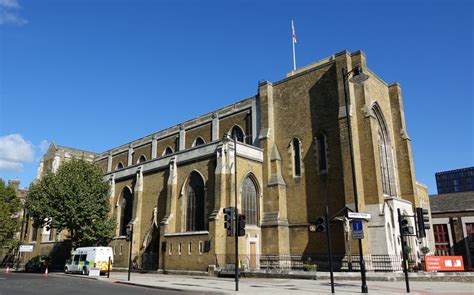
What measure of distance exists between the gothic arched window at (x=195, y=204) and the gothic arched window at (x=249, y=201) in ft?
11.5

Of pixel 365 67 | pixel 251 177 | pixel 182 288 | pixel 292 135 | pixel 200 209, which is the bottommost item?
pixel 182 288

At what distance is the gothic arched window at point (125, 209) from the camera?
1547 inches

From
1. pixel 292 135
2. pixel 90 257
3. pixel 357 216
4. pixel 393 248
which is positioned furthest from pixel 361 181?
pixel 90 257

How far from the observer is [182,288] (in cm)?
1784

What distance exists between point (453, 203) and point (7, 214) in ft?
183

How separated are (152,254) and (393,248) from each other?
2026 centimetres

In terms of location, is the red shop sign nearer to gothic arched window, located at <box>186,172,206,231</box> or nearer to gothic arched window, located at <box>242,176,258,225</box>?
gothic arched window, located at <box>242,176,258,225</box>

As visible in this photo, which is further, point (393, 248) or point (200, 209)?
point (200, 209)

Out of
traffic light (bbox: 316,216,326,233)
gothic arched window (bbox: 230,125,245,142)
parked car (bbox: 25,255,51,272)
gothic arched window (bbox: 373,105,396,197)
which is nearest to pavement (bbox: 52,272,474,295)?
traffic light (bbox: 316,216,326,233)

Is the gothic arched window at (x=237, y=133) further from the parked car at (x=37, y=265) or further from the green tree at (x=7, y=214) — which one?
the green tree at (x=7, y=214)

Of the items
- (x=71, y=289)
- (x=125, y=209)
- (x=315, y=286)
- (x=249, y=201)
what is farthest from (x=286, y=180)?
(x=71, y=289)

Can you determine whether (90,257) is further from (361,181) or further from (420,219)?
(420,219)

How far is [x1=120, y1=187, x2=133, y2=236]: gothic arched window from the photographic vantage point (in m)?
39.3

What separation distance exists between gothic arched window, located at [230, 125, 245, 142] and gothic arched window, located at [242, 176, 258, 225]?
5977 mm
